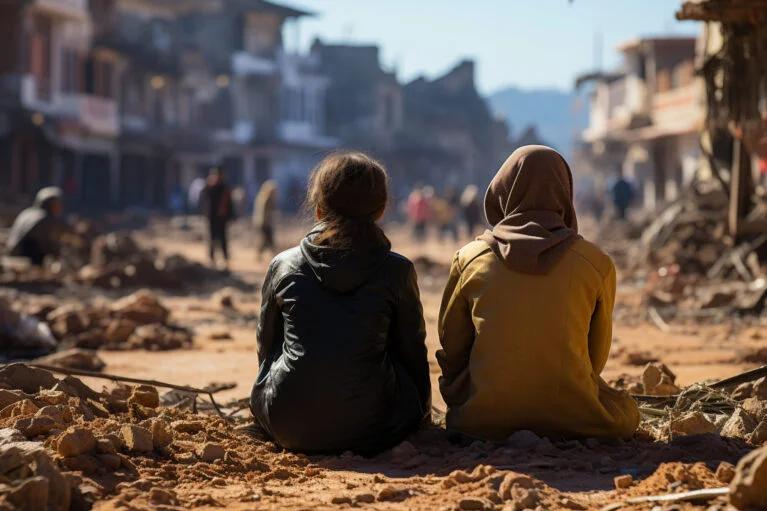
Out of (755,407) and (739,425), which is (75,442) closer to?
(739,425)

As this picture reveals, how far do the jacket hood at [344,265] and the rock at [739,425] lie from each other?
1.66 metres

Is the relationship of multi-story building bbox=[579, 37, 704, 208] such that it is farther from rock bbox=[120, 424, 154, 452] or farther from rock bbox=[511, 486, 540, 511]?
rock bbox=[511, 486, 540, 511]

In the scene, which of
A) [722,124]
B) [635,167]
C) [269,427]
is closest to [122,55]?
[635,167]

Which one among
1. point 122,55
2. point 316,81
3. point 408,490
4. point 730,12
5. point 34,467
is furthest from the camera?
point 316,81

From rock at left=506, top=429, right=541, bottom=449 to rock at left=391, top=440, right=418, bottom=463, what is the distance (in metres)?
0.40

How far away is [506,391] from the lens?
5.57 m

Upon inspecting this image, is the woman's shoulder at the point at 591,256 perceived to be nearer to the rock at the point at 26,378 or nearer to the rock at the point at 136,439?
the rock at the point at 136,439

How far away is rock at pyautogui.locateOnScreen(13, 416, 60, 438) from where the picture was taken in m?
5.37

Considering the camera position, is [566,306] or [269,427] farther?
[269,427]

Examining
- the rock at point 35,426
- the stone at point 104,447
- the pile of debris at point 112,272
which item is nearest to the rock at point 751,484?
the stone at point 104,447

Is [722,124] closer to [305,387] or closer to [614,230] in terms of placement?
[305,387]

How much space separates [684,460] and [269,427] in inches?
69.7

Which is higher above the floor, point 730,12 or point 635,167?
point 730,12

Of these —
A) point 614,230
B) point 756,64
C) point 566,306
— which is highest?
point 756,64
